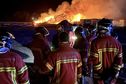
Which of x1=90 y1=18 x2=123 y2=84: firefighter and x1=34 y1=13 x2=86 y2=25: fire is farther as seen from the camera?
x1=34 y1=13 x2=86 y2=25: fire

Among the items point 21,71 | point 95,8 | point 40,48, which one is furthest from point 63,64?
point 95,8

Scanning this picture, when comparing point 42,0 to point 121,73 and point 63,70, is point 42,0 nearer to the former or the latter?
point 121,73

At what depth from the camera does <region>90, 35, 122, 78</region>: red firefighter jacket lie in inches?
261

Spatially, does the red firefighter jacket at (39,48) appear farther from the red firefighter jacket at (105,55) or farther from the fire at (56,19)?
the fire at (56,19)

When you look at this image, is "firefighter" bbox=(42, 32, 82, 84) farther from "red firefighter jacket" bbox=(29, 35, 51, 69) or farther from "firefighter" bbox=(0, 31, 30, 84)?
"red firefighter jacket" bbox=(29, 35, 51, 69)

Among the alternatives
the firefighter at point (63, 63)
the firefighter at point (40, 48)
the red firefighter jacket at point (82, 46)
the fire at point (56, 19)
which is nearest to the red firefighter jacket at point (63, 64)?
the firefighter at point (63, 63)

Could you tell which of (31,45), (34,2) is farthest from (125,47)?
(34,2)

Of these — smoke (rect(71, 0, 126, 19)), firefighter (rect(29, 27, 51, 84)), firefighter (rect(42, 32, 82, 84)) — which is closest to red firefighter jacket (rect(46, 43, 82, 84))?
firefighter (rect(42, 32, 82, 84))

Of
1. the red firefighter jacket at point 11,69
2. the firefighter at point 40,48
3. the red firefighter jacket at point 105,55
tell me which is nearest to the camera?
the red firefighter jacket at point 11,69

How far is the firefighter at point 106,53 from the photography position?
21.8 feet

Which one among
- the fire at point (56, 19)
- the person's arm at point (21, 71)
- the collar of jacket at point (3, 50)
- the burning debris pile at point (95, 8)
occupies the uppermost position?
the burning debris pile at point (95, 8)

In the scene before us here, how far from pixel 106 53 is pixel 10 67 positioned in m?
2.38

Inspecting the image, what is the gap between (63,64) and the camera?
5.91m

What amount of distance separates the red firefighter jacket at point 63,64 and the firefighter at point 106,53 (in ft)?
2.29
